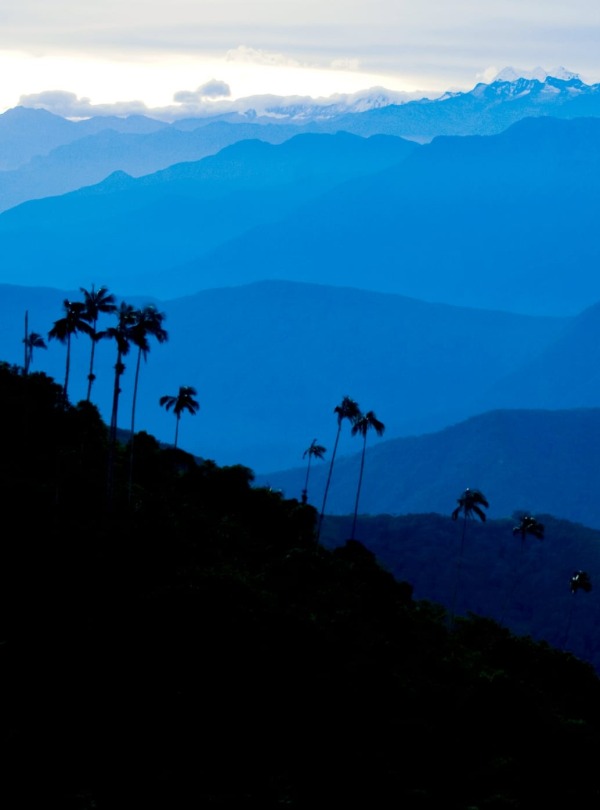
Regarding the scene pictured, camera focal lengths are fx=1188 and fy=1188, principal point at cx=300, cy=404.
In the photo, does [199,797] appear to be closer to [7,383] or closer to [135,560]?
[135,560]

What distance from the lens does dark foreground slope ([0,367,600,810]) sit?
124 feet

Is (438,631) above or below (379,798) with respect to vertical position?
above

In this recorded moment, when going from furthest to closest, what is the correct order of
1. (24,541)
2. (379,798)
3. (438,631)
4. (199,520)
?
(199,520) < (438,631) < (24,541) < (379,798)

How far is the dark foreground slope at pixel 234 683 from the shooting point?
3794 cm

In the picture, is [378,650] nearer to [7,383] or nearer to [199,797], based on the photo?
[199,797]

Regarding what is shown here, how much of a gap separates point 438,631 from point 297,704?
22228 millimetres

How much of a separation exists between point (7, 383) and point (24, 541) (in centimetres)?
3565

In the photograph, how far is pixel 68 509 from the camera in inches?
2403

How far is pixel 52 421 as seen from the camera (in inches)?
3071

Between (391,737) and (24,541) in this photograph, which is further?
(24,541)

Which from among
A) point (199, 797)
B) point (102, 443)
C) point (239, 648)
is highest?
point (102, 443)

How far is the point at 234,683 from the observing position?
1746 inches

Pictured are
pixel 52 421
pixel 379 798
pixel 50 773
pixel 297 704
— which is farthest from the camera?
pixel 52 421

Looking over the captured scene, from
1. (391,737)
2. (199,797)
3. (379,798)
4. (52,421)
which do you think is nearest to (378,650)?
(391,737)
